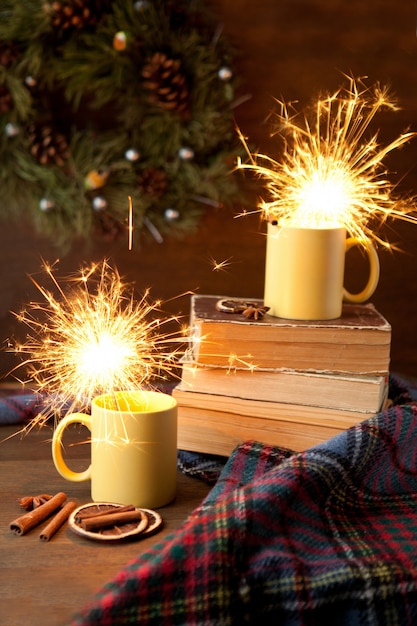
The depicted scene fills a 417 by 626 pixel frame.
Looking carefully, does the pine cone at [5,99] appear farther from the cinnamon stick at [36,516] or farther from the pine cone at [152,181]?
the cinnamon stick at [36,516]

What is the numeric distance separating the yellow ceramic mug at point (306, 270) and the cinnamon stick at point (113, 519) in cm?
34

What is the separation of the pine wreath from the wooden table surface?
574mm

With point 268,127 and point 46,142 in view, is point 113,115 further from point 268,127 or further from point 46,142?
point 268,127

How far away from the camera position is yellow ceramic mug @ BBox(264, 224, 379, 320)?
107 cm

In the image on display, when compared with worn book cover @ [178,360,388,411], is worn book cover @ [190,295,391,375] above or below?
above

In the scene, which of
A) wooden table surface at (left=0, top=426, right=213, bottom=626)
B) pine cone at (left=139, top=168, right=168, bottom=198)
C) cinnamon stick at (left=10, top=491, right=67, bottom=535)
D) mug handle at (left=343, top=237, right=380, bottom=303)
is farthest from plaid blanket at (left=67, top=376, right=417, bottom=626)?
pine cone at (left=139, top=168, right=168, bottom=198)

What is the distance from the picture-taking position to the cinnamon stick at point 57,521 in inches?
34.0

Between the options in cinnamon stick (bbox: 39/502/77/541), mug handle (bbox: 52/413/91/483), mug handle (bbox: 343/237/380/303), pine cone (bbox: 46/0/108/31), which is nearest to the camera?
cinnamon stick (bbox: 39/502/77/541)

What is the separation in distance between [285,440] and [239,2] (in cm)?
86

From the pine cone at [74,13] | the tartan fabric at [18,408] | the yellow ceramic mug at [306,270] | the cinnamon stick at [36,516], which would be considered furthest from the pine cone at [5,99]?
the cinnamon stick at [36,516]

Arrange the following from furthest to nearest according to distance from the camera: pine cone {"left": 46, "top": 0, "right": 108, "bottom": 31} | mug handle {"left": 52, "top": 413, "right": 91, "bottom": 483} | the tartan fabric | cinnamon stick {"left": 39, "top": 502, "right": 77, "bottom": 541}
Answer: pine cone {"left": 46, "top": 0, "right": 108, "bottom": 31}, the tartan fabric, mug handle {"left": 52, "top": 413, "right": 91, "bottom": 483}, cinnamon stick {"left": 39, "top": 502, "right": 77, "bottom": 541}

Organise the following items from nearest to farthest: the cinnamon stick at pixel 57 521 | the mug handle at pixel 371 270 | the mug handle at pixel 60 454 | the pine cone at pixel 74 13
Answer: the cinnamon stick at pixel 57 521 < the mug handle at pixel 60 454 < the mug handle at pixel 371 270 < the pine cone at pixel 74 13

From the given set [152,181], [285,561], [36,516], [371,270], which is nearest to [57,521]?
[36,516]

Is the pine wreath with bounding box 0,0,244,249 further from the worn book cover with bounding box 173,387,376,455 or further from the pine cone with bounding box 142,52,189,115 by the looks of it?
the worn book cover with bounding box 173,387,376,455
